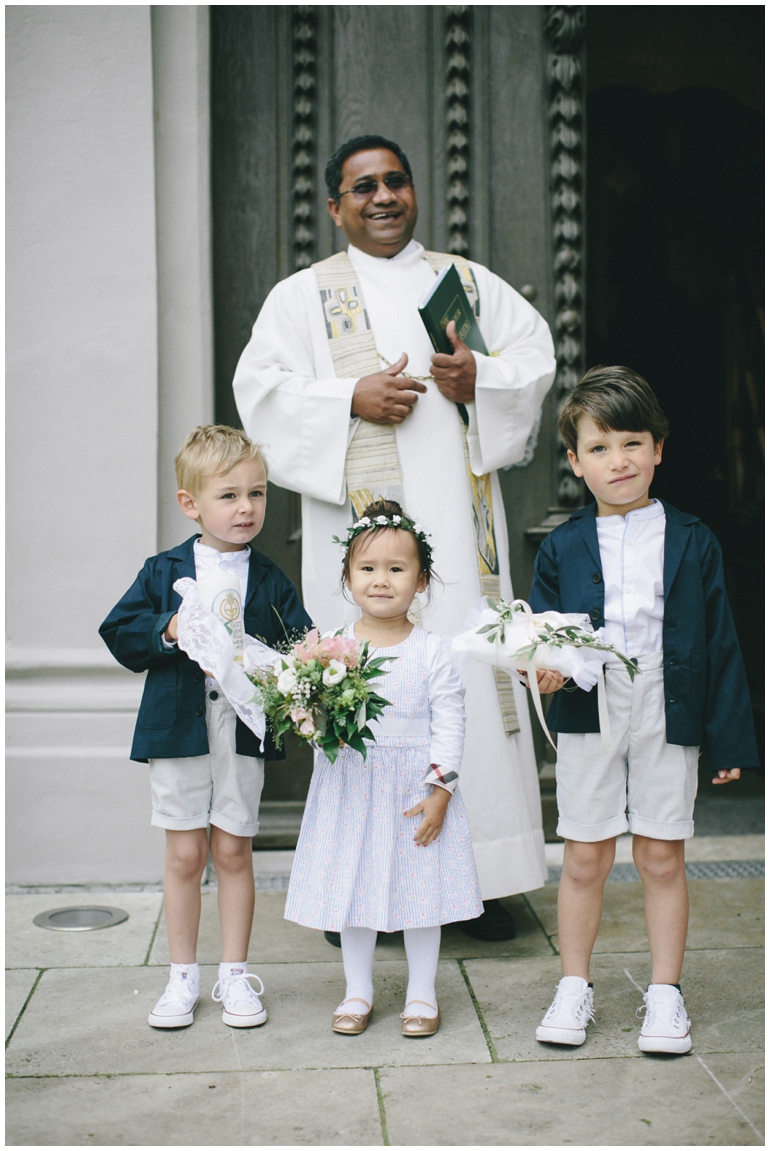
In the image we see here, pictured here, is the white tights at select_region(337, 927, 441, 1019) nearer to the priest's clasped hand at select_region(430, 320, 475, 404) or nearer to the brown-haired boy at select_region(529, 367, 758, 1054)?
the brown-haired boy at select_region(529, 367, 758, 1054)

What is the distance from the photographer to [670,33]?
5.38 m

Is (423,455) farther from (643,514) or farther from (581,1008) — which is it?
(581,1008)

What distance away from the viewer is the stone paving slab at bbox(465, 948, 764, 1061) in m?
2.93

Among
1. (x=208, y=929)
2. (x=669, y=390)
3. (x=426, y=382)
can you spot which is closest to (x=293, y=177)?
(x=426, y=382)

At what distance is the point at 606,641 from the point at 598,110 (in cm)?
370

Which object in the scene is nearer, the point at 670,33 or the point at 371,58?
the point at 371,58

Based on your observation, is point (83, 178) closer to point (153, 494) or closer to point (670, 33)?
point (153, 494)

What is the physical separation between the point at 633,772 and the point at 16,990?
1859mm

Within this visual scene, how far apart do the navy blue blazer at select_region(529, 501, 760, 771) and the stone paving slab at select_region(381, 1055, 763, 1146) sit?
745 mm

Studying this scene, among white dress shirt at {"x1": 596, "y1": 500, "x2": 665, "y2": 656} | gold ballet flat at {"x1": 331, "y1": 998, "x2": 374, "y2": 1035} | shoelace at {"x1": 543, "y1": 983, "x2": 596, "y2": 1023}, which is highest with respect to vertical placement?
white dress shirt at {"x1": 596, "y1": 500, "x2": 665, "y2": 656}

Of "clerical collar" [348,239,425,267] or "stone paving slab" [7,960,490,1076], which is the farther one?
"clerical collar" [348,239,425,267]

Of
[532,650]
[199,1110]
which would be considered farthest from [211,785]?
[532,650]

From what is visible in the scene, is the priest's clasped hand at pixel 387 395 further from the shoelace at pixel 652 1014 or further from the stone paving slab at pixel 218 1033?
the shoelace at pixel 652 1014

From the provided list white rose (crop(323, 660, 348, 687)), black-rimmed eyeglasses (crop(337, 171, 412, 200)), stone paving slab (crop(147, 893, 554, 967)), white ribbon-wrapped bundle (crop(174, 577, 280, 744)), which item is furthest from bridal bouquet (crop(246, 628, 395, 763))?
black-rimmed eyeglasses (crop(337, 171, 412, 200))
